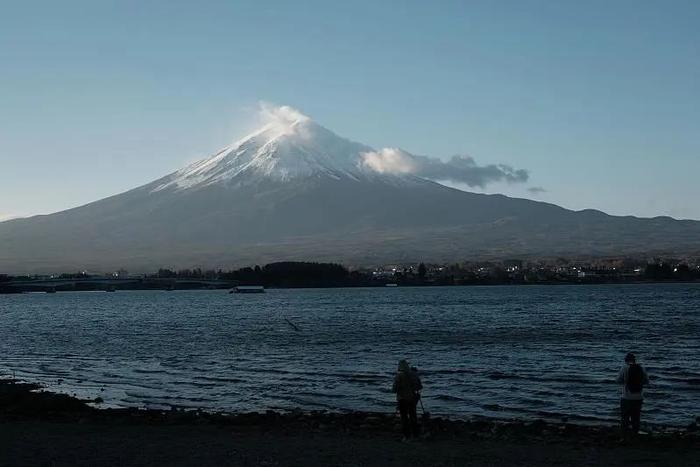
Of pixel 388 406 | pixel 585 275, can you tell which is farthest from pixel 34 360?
pixel 585 275

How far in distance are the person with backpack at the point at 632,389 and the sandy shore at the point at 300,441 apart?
13.1 inches

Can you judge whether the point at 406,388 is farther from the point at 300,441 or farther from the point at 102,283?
the point at 102,283

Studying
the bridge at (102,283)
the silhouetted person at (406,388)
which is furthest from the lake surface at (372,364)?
the bridge at (102,283)

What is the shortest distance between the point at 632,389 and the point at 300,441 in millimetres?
5346

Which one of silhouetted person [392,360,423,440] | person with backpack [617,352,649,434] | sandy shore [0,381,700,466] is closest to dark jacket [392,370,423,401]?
silhouetted person [392,360,423,440]

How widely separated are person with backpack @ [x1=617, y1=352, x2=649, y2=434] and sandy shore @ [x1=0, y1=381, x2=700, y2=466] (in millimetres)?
332

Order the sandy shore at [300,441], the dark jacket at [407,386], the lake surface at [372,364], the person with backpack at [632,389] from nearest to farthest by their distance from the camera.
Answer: the sandy shore at [300,441] < the dark jacket at [407,386] < the person with backpack at [632,389] < the lake surface at [372,364]

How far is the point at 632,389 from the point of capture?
1567 cm

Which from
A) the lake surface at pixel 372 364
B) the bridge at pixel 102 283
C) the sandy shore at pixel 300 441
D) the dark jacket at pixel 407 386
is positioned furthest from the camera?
the bridge at pixel 102 283

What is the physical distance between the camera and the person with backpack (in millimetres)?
15570

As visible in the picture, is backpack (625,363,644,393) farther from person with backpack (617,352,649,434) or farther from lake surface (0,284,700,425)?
→ lake surface (0,284,700,425)

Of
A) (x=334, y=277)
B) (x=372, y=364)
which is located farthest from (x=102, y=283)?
(x=372, y=364)

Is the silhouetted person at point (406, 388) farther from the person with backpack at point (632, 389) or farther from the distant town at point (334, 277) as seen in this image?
the distant town at point (334, 277)

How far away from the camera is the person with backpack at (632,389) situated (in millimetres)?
15570
